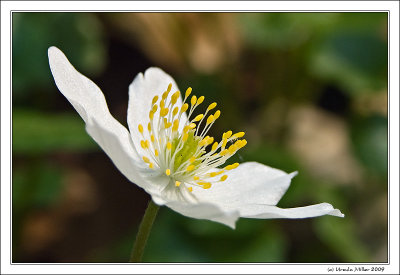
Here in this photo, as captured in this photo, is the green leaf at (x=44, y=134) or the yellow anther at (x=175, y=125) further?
the green leaf at (x=44, y=134)

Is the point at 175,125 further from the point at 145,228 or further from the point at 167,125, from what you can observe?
the point at 145,228

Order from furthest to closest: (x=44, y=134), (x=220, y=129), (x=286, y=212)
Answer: (x=220, y=129), (x=44, y=134), (x=286, y=212)

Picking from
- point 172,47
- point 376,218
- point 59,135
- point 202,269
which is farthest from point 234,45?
point 202,269

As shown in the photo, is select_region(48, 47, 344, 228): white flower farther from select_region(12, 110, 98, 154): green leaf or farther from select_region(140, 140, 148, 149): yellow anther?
select_region(12, 110, 98, 154): green leaf

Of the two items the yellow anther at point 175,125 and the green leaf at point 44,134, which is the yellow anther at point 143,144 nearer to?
the yellow anther at point 175,125

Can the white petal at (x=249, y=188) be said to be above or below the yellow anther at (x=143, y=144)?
below

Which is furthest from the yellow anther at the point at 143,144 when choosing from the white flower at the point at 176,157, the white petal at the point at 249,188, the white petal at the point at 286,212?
the white petal at the point at 286,212

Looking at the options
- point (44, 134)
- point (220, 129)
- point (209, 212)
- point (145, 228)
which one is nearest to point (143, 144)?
point (145, 228)
